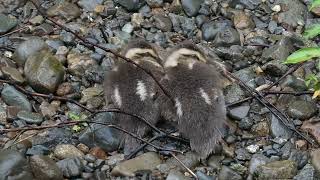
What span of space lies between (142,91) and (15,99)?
0.94 metres

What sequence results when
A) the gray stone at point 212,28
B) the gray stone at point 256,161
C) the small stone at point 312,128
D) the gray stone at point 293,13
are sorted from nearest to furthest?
the gray stone at point 256,161 < the small stone at point 312,128 < the gray stone at point 212,28 < the gray stone at point 293,13

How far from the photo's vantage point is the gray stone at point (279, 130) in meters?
4.87

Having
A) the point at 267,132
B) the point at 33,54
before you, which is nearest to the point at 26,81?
the point at 33,54

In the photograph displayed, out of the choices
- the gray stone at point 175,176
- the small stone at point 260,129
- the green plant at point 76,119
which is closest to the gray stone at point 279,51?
the small stone at point 260,129

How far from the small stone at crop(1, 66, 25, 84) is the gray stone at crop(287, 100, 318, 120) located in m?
1.94

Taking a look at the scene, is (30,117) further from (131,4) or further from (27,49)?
(131,4)

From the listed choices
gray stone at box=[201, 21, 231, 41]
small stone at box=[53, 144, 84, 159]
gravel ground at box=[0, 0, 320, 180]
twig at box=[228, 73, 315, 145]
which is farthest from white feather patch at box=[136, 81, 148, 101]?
gray stone at box=[201, 21, 231, 41]

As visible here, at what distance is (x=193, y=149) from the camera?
4.63 metres

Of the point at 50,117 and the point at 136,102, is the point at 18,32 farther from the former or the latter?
the point at 136,102

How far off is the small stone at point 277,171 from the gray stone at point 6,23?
7.83 feet

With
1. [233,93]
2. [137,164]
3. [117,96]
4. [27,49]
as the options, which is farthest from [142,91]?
[27,49]

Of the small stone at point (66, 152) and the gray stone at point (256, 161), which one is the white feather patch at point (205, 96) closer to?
the gray stone at point (256, 161)

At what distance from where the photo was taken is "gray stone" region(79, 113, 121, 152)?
4.71 meters

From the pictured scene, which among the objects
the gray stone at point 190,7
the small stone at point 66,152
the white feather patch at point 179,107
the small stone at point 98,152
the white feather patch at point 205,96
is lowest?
the small stone at point 98,152
